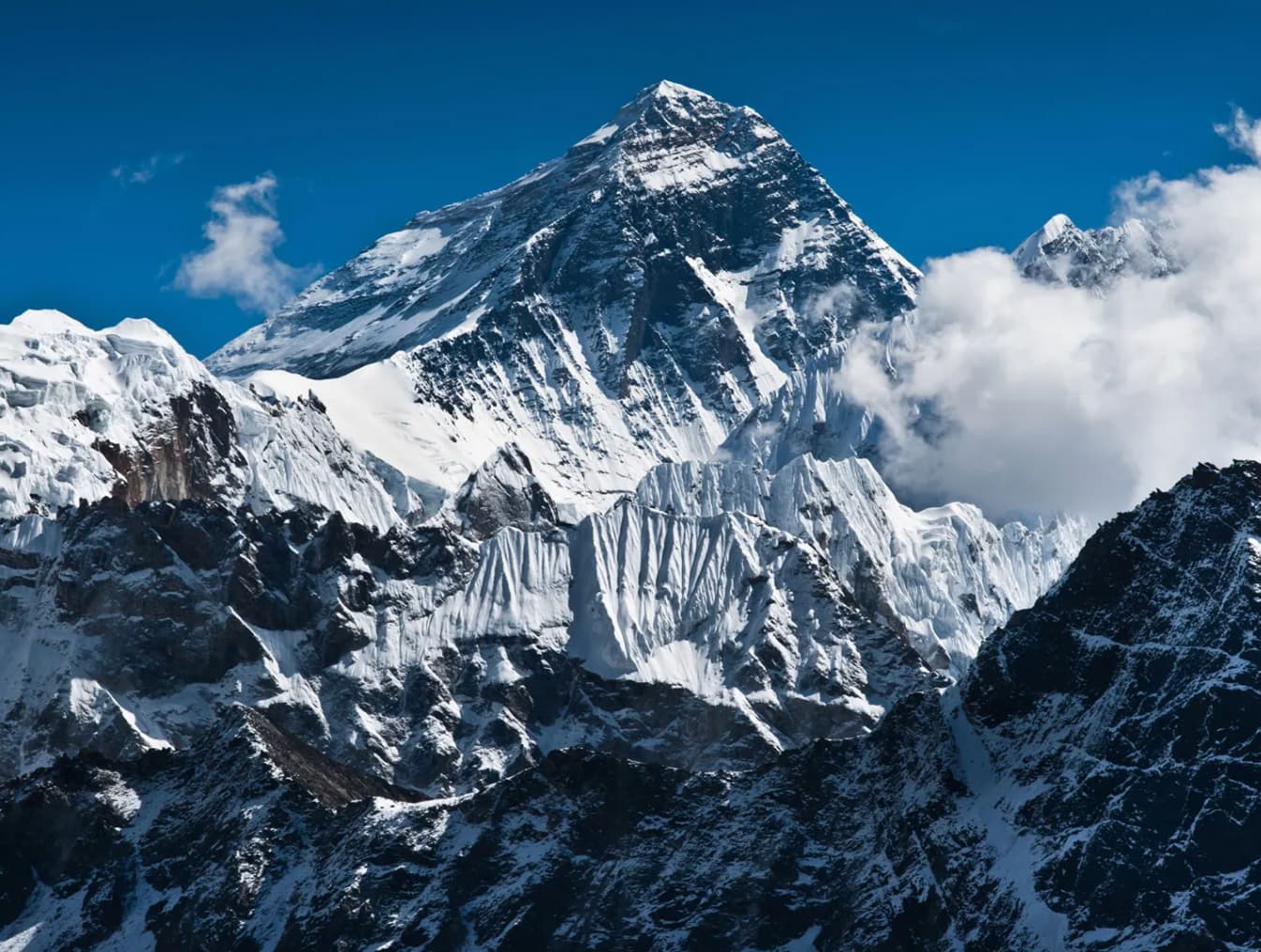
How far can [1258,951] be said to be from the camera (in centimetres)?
19850
